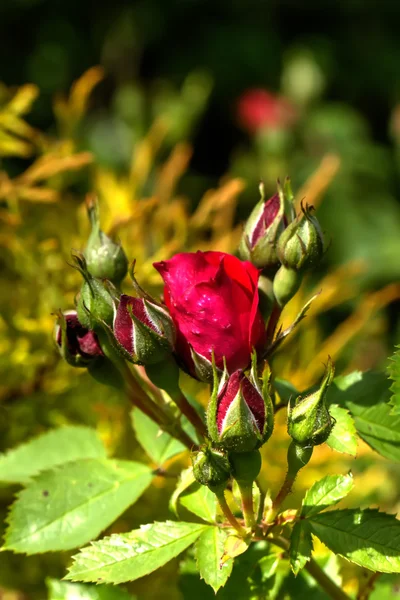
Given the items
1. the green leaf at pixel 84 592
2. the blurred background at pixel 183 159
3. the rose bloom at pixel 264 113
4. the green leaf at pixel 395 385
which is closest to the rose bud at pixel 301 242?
the green leaf at pixel 395 385

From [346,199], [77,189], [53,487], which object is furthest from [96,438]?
[346,199]

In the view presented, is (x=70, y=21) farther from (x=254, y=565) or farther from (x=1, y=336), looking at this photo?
(x=254, y=565)

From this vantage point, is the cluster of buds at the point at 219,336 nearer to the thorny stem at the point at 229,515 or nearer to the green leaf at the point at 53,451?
the thorny stem at the point at 229,515

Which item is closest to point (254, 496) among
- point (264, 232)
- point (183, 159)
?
point (264, 232)

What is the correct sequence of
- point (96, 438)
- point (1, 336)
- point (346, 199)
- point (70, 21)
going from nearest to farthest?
point (96, 438), point (1, 336), point (346, 199), point (70, 21)

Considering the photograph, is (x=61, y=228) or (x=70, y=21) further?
(x=70, y=21)
